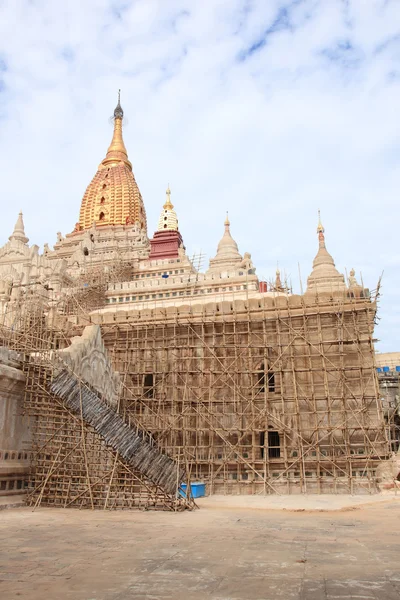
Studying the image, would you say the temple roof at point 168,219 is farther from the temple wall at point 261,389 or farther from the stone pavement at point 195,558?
the stone pavement at point 195,558

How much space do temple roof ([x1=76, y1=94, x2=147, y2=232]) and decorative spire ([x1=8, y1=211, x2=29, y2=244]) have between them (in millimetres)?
6420

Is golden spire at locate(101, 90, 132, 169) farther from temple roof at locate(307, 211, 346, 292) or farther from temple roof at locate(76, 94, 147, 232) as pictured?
temple roof at locate(307, 211, 346, 292)

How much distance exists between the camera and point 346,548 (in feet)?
26.3

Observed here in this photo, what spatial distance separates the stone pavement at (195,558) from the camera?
558 cm

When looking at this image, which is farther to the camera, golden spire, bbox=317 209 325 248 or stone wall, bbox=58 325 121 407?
golden spire, bbox=317 209 325 248

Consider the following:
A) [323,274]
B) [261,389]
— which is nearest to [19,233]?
[323,274]

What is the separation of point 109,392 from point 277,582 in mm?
14470

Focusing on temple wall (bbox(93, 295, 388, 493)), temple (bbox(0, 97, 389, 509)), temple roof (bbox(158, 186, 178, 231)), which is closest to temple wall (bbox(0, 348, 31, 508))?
temple (bbox(0, 97, 389, 509))

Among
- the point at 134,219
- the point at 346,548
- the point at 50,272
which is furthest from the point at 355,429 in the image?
the point at 134,219

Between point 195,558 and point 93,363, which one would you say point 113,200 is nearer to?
point 93,363

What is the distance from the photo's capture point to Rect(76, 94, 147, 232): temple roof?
151ft

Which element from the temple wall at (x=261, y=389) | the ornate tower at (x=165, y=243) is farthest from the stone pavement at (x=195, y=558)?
the ornate tower at (x=165, y=243)

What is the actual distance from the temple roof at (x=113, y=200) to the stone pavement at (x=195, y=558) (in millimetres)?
35764

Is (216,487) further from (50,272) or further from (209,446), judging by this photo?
(50,272)
